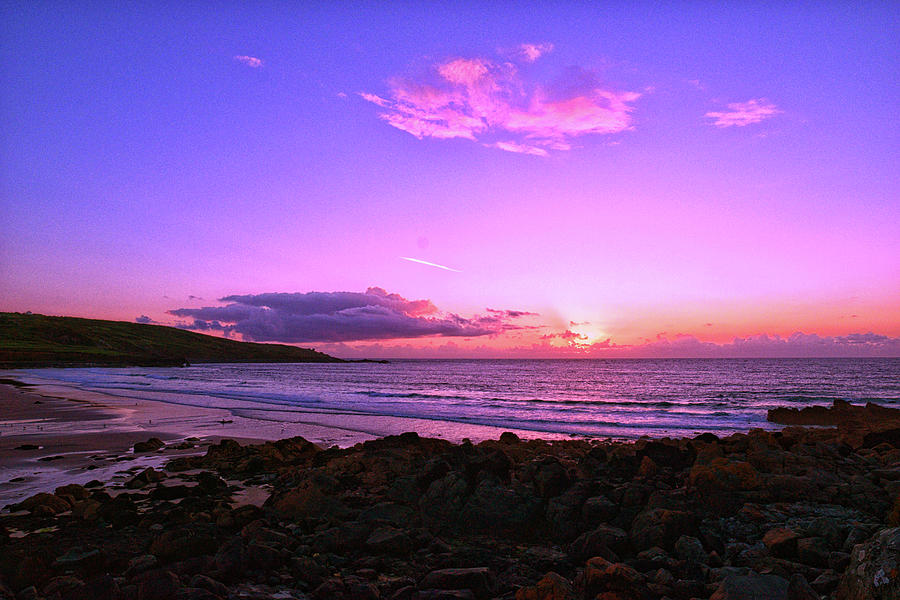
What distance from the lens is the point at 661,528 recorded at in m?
6.74

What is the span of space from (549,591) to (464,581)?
107cm

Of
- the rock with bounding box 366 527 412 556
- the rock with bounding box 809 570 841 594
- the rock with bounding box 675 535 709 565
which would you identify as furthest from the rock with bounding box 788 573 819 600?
the rock with bounding box 366 527 412 556

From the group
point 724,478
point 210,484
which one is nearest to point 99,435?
point 210,484

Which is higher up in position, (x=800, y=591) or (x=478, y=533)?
(x=800, y=591)

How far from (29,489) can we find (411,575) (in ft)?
31.1

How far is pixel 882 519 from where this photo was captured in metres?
7.51

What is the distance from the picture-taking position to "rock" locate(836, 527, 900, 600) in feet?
12.5

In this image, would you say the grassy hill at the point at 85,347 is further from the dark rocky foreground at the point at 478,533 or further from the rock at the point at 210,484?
the dark rocky foreground at the point at 478,533

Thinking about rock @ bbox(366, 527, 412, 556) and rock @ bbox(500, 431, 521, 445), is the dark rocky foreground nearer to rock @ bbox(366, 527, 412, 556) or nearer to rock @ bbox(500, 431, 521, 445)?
rock @ bbox(366, 527, 412, 556)

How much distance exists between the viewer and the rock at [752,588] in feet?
15.4

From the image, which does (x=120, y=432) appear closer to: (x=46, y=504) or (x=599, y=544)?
(x=46, y=504)

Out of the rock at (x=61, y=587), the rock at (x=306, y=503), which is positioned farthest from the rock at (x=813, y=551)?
the rock at (x=61, y=587)

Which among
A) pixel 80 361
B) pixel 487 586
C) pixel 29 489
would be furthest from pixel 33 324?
pixel 487 586

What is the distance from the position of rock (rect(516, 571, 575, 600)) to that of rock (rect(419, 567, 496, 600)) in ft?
1.77
